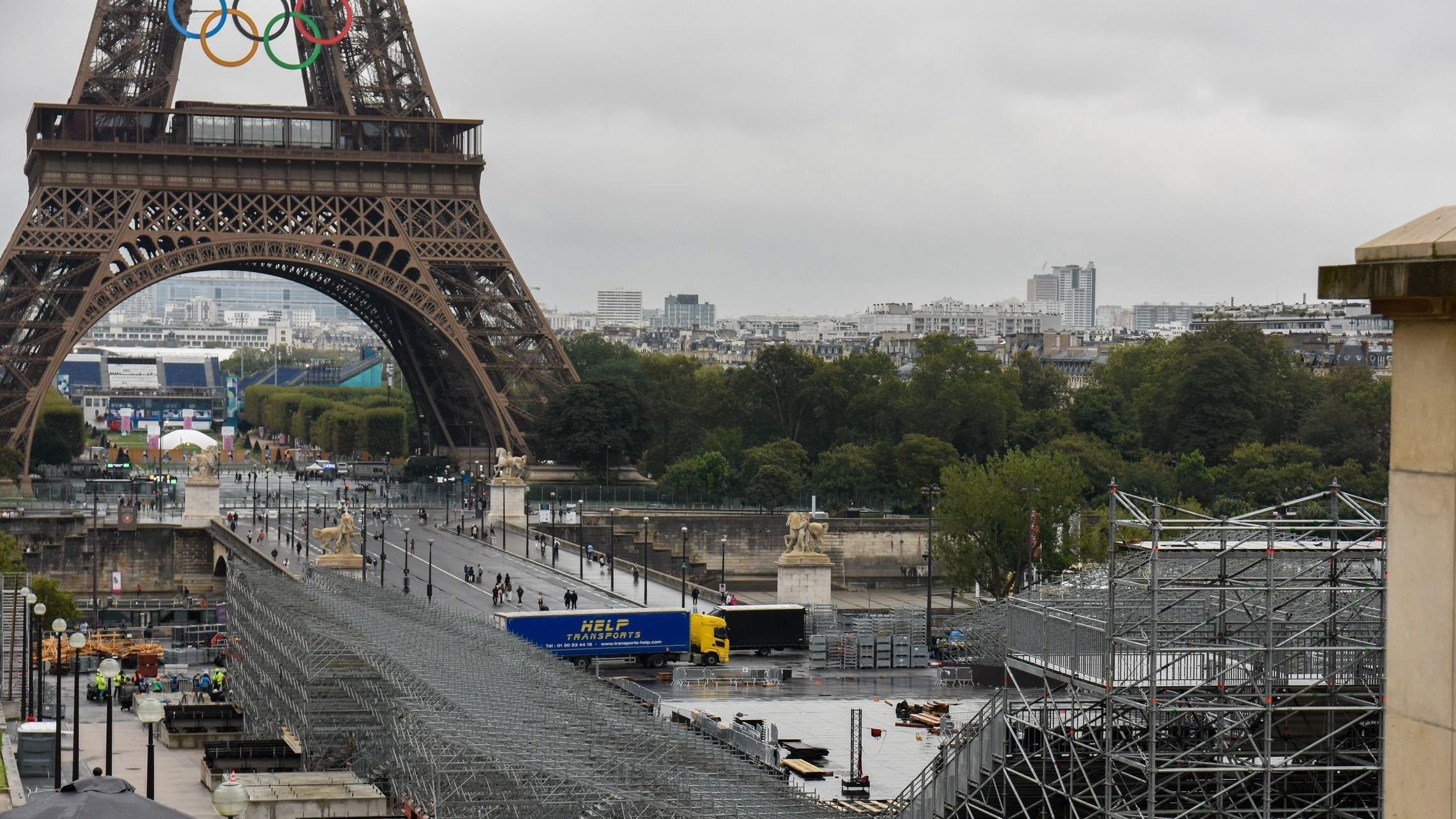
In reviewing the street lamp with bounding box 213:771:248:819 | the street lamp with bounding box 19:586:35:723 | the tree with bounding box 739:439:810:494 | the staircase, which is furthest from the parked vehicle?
the street lamp with bounding box 213:771:248:819

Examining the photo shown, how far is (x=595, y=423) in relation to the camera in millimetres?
90375

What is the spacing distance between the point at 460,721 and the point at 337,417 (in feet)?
387

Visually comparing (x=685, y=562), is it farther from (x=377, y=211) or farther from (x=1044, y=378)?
(x=1044, y=378)

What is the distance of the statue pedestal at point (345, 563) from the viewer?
2335 inches

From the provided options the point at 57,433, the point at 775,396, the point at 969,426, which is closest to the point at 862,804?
the point at 969,426

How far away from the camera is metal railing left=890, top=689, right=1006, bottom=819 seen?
94.3 ft

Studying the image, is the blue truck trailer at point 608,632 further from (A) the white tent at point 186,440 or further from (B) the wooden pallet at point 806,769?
(A) the white tent at point 186,440

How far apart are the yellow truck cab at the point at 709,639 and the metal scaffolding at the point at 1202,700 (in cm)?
2518

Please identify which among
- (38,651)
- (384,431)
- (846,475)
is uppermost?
(384,431)

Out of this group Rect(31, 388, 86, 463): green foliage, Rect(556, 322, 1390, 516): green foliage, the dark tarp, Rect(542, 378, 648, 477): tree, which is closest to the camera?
the dark tarp

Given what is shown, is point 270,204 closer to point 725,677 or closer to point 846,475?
point 846,475

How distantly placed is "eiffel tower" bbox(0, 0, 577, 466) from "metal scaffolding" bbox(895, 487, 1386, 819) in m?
57.3

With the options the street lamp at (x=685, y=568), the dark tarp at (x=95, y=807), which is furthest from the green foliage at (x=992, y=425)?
the dark tarp at (x=95, y=807)

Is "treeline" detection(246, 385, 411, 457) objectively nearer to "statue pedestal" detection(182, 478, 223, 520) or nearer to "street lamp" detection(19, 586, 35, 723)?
"statue pedestal" detection(182, 478, 223, 520)
